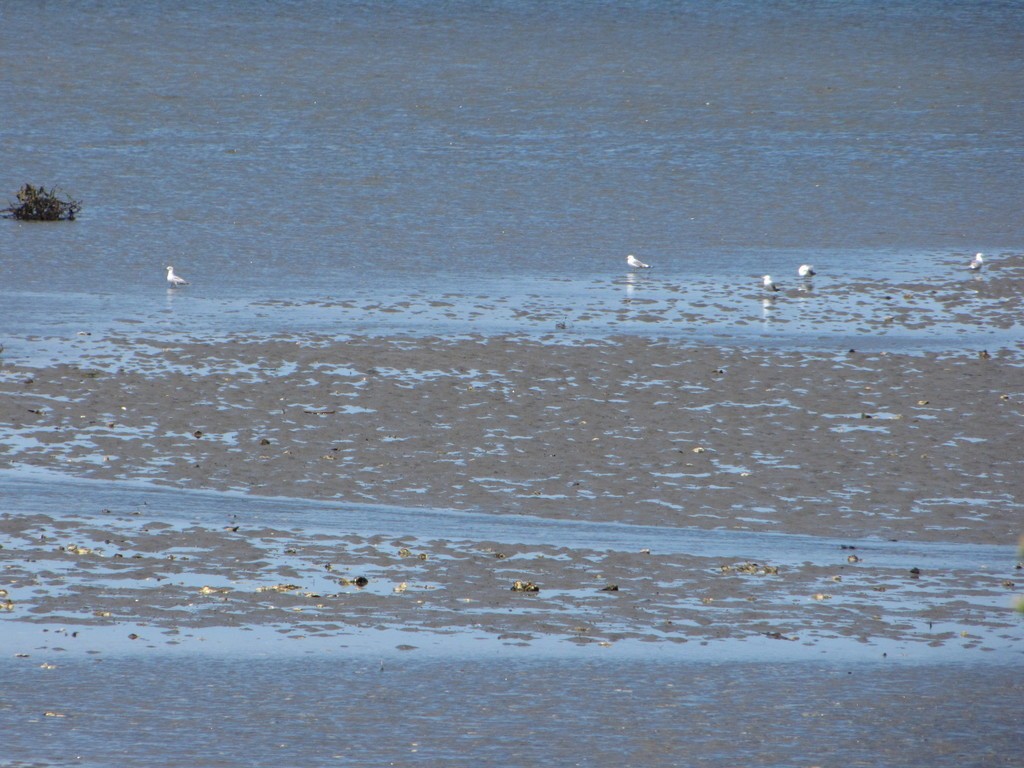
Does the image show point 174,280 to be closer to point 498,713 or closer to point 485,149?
point 485,149

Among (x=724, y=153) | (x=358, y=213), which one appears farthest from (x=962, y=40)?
(x=358, y=213)

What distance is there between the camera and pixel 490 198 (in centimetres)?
2884

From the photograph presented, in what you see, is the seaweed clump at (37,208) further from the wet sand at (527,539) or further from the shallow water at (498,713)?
the shallow water at (498,713)

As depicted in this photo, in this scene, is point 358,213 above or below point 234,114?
below

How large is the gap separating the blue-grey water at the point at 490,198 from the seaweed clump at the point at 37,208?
519 millimetres

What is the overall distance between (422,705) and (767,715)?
1.77 meters

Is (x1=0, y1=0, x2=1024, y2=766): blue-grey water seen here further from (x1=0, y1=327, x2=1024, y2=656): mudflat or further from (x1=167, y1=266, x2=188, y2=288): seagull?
(x1=0, y1=327, x2=1024, y2=656): mudflat

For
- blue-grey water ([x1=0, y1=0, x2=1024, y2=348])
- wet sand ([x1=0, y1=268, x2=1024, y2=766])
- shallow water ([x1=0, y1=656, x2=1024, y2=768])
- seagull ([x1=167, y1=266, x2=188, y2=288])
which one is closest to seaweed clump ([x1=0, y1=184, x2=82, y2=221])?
blue-grey water ([x1=0, y1=0, x2=1024, y2=348])

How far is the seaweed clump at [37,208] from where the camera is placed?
84.0 feet

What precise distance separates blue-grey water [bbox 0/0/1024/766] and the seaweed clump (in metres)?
0.52

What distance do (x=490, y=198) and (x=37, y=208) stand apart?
7.87 meters

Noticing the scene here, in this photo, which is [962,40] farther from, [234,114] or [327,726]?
[327,726]

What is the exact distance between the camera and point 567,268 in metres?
23.0

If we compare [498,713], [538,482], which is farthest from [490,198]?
[498,713]
